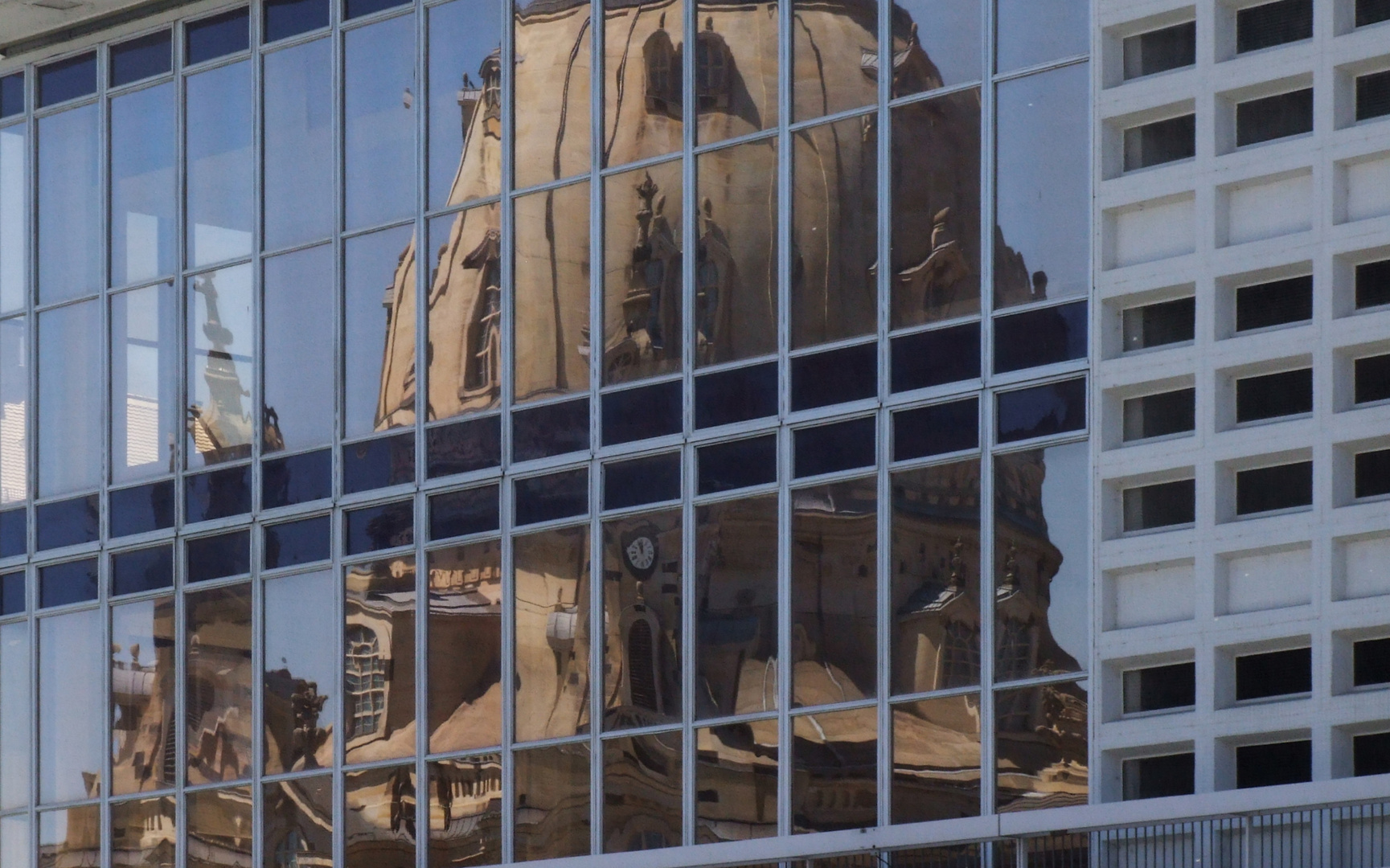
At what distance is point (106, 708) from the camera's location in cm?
2806

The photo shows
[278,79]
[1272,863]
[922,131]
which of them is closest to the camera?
[1272,863]

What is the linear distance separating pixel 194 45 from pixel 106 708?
665 centimetres

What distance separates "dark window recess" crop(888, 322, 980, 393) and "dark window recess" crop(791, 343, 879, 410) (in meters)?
0.24

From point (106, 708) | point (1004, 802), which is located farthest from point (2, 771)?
point (1004, 802)

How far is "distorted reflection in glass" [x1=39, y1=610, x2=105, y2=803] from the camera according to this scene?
28172 mm

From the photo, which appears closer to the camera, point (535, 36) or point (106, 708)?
point (535, 36)

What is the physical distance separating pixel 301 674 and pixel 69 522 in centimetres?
378

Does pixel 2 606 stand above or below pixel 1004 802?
above

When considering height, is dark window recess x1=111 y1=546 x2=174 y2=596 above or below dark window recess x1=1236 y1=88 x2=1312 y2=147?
below

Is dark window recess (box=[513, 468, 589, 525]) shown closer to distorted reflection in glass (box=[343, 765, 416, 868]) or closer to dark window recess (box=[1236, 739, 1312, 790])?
distorted reflection in glass (box=[343, 765, 416, 868])

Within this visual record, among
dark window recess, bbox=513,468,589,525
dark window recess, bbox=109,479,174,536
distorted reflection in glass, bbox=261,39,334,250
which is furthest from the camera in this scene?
dark window recess, bbox=109,479,174,536

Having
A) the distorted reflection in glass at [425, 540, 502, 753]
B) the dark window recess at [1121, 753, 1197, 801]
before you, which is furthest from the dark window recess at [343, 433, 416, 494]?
the dark window recess at [1121, 753, 1197, 801]

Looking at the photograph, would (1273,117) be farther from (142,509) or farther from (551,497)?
(142,509)

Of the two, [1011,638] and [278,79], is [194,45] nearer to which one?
[278,79]
